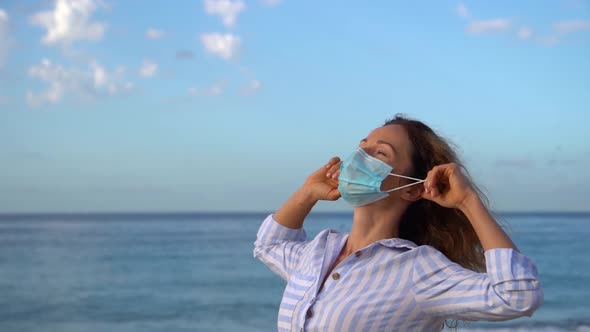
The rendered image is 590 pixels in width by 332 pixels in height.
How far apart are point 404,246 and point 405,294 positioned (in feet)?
0.58

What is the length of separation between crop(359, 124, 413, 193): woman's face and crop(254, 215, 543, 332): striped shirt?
21cm

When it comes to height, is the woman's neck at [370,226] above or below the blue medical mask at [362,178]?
below

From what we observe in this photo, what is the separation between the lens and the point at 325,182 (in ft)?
9.53

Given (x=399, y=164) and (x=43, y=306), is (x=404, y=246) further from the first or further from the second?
(x=43, y=306)

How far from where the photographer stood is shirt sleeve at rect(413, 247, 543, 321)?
2111mm

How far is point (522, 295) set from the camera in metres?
2.11

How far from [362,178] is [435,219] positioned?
0.40 meters

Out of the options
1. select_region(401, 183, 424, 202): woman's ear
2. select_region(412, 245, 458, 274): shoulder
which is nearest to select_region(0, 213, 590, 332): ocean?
select_region(401, 183, 424, 202): woman's ear

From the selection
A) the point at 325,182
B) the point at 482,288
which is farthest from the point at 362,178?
the point at 482,288

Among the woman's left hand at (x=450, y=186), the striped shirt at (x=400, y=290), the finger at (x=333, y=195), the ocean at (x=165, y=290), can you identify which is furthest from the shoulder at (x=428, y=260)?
the ocean at (x=165, y=290)

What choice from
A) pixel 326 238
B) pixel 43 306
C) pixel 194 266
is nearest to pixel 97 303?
pixel 43 306

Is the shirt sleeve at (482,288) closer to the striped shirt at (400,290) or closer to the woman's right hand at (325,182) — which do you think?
the striped shirt at (400,290)

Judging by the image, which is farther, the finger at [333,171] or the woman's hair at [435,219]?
the finger at [333,171]

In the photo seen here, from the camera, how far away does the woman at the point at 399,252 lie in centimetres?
221
